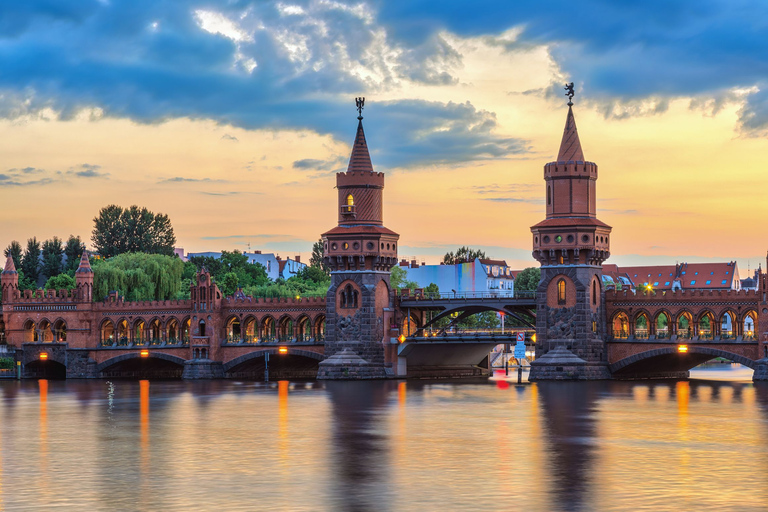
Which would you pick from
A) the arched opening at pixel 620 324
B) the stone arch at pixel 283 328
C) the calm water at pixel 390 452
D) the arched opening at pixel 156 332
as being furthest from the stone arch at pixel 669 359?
the arched opening at pixel 156 332

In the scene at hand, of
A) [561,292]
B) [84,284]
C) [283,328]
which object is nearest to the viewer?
[561,292]

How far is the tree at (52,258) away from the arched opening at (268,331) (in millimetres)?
61949

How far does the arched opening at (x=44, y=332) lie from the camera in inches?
4446

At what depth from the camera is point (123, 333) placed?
11575 cm

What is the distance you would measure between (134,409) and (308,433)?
63.0ft

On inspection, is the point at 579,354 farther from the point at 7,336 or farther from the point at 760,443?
the point at 7,336

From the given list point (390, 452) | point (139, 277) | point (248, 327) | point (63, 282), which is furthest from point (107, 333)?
point (390, 452)

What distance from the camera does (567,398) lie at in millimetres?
72750

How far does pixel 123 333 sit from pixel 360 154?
31.3 m

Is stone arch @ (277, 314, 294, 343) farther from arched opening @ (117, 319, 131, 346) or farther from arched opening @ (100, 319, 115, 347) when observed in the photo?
arched opening @ (100, 319, 115, 347)

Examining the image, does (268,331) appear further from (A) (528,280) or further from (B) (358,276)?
(A) (528,280)

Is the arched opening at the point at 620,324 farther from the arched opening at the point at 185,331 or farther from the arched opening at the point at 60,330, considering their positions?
the arched opening at the point at 60,330

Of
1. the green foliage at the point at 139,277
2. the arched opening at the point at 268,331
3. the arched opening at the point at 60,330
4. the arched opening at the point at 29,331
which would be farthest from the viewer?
the green foliage at the point at 139,277

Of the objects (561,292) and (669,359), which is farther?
(669,359)
